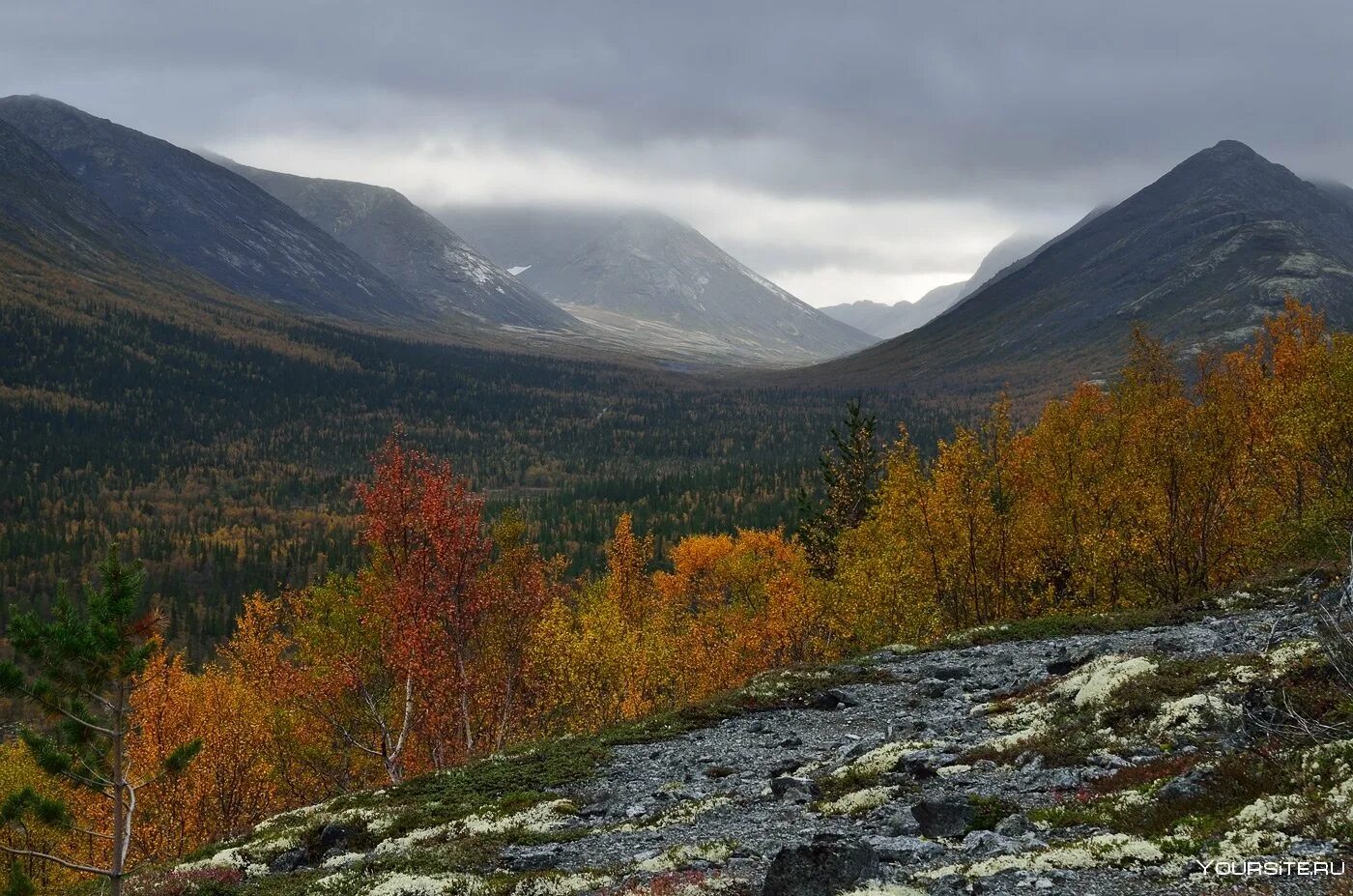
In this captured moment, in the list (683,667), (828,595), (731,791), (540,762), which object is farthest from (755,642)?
(731,791)

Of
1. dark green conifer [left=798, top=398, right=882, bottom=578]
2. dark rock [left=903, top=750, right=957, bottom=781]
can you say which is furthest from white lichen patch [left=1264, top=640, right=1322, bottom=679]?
dark green conifer [left=798, top=398, right=882, bottom=578]

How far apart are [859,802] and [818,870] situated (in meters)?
6.32

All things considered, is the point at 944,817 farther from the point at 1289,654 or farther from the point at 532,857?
the point at 1289,654

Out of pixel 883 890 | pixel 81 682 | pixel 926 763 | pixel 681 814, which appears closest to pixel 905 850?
pixel 883 890

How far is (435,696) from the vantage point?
142 feet

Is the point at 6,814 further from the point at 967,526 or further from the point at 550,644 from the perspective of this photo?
the point at 967,526

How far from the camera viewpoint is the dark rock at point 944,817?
1677cm

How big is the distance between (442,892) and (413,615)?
21.8 m

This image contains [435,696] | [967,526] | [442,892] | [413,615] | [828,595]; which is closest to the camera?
[442,892]

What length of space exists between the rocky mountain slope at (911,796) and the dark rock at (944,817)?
5 centimetres

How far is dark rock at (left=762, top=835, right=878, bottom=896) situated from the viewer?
45.1ft

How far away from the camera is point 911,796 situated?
19.8m

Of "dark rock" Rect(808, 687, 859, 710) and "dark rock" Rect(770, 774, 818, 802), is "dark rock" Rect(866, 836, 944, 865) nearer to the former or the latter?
"dark rock" Rect(770, 774, 818, 802)

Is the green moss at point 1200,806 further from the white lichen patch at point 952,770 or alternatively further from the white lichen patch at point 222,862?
the white lichen patch at point 222,862
